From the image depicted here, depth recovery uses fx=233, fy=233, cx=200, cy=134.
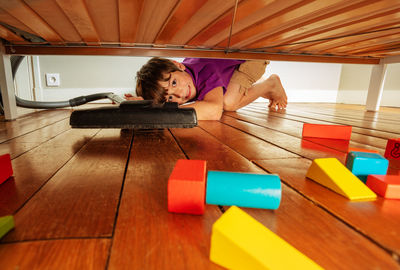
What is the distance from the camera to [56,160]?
63 centimetres

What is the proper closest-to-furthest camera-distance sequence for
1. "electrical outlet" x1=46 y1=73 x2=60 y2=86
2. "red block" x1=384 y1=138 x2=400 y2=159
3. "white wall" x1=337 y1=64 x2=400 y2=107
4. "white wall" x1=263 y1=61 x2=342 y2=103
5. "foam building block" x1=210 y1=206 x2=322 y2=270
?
"foam building block" x1=210 y1=206 x2=322 y2=270 → "red block" x1=384 y1=138 x2=400 y2=159 → "electrical outlet" x1=46 y1=73 x2=60 y2=86 → "white wall" x1=337 y1=64 x2=400 y2=107 → "white wall" x1=263 y1=61 x2=342 y2=103

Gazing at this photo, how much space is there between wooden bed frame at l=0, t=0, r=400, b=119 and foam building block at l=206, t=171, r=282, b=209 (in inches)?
24.3

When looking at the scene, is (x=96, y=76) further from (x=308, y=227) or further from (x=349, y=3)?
(x=308, y=227)

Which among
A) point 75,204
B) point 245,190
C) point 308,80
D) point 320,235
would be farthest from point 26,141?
point 308,80

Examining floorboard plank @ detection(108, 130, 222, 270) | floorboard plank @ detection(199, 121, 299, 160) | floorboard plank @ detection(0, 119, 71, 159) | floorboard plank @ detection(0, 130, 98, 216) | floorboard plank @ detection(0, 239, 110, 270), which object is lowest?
floorboard plank @ detection(0, 119, 71, 159)

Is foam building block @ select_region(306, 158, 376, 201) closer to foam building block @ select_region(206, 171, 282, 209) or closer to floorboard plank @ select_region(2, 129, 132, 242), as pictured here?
foam building block @ select_region(206, 171, 282, 209)

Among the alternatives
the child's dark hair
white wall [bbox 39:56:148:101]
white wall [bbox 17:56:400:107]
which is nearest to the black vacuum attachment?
the child's dark hair

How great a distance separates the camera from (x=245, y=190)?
0.38 metres

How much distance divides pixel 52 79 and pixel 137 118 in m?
2.26

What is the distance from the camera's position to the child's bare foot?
6.95ft

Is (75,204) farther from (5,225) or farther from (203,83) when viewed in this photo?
(203,83)

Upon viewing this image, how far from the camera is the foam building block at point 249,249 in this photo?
231 millimetres

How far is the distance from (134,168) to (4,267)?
12.8 inches

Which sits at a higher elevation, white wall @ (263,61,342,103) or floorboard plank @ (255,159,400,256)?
white wall @ (263,61,342,103)
